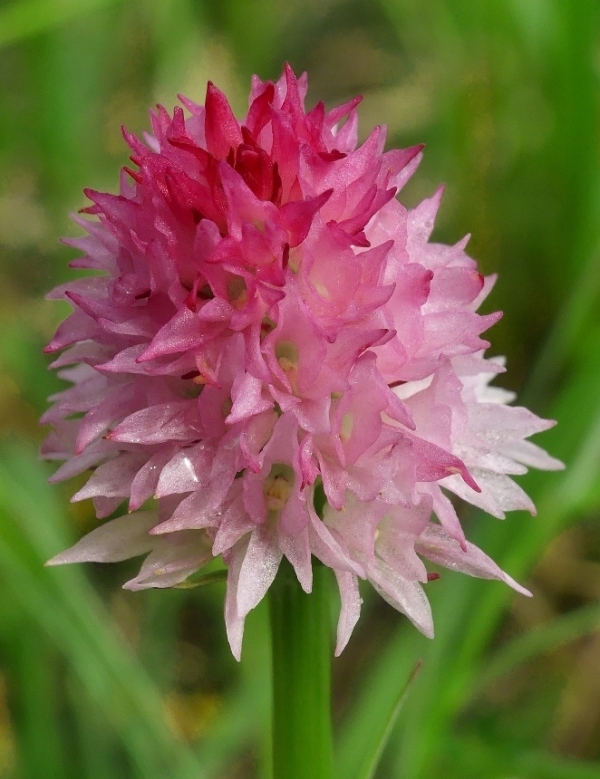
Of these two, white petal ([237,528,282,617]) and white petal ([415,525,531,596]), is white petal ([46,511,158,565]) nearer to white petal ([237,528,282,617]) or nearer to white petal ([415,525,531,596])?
white petal ([237,528,282,617])

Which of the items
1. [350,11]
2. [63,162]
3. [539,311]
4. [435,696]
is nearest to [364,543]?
[435,696]

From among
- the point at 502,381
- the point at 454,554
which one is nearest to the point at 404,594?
the point at 454,554

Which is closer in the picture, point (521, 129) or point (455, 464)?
point (455, 464)

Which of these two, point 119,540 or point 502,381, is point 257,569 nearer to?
point 119,540

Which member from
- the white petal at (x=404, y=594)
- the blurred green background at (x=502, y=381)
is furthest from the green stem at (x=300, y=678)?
the blurred green background at (x=502, y=381)

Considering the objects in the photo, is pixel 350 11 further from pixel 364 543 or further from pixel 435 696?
pixel 364 543

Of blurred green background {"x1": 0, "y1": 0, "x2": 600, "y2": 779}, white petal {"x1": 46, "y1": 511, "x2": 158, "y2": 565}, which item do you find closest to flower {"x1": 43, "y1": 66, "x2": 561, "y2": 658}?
white petal {"x1": 46, "y1": 511, "x2": 158, "y2": 565}
